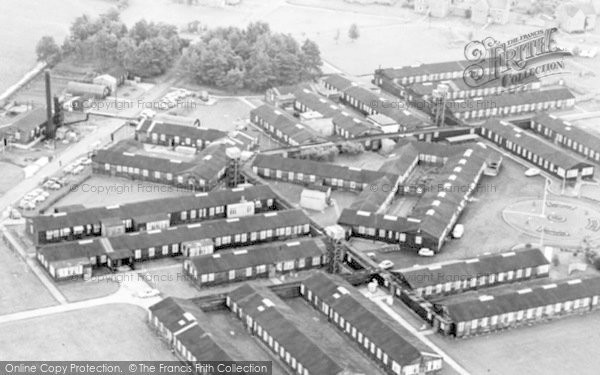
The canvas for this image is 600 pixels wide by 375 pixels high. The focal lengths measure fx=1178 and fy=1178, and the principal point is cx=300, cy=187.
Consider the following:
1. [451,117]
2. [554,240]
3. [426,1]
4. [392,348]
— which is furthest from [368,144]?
[426,1]

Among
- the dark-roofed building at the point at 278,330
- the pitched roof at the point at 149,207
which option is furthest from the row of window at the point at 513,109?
the dark-roofed building at the point at 278,330

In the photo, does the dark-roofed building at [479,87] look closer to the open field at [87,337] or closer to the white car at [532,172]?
the white car at [532,172]

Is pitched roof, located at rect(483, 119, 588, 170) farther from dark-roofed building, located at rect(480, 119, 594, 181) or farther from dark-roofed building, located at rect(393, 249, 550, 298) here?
dark-roofed building, located at rect(393, 249, 550, 298)

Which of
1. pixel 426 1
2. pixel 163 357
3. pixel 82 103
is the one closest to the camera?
pixel 163 357

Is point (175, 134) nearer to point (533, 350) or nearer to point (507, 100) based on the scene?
point (507, 100)

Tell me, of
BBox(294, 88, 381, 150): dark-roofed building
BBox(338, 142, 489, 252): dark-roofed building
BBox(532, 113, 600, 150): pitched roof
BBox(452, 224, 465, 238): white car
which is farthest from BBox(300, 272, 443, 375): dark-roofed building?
BBox(532, 113, 600, 150): pitched roof

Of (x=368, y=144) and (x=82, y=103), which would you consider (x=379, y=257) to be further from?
(x=82, y=103)

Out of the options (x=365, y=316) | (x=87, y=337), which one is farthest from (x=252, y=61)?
(x=87, y=337)

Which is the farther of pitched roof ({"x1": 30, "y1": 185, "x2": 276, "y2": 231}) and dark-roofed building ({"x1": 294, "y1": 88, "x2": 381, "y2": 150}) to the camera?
dark-roofed building ({"x1": 294, "y1": 88, "x2": 381, "y2": 150})
